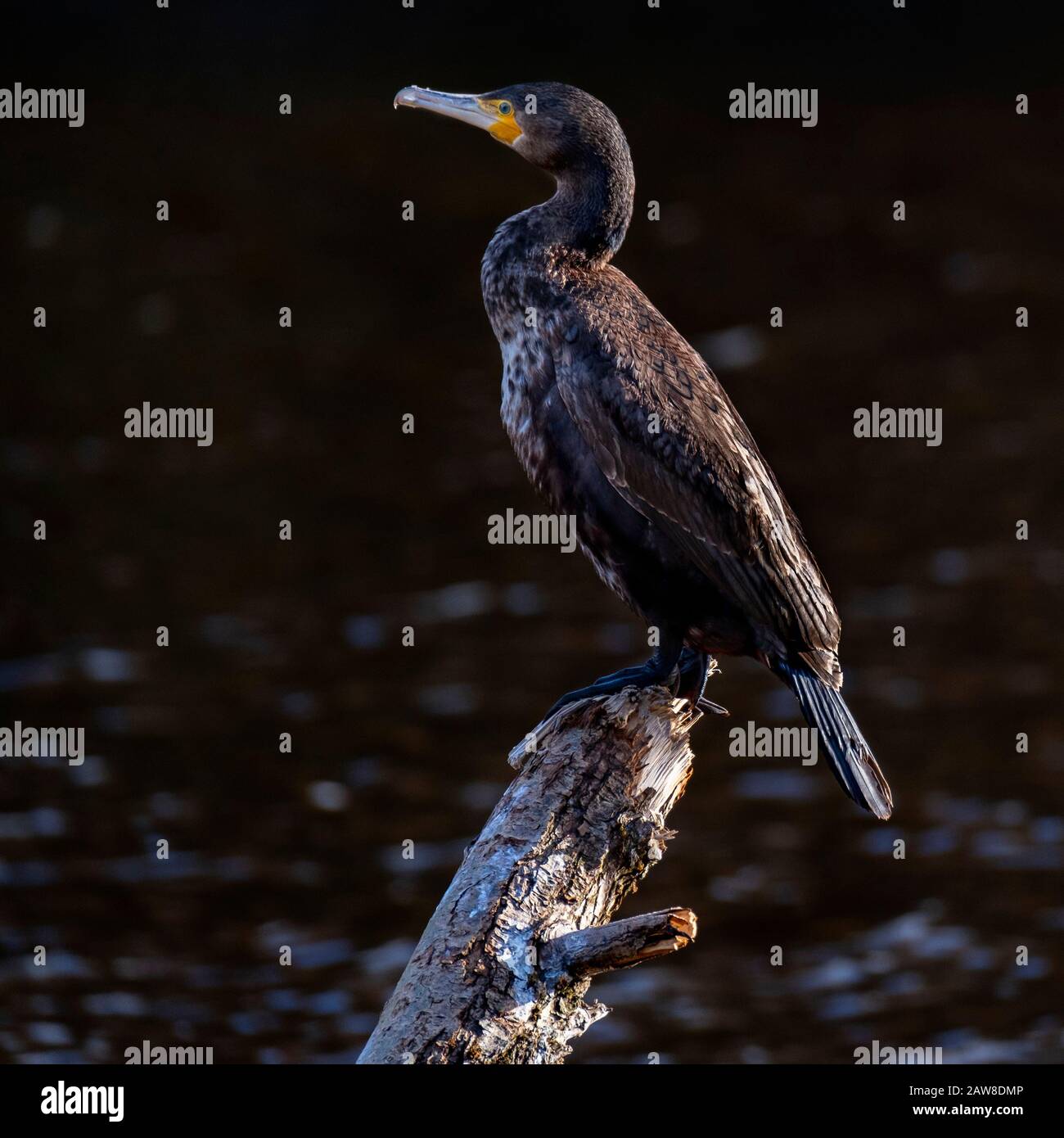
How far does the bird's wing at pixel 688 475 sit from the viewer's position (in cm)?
606

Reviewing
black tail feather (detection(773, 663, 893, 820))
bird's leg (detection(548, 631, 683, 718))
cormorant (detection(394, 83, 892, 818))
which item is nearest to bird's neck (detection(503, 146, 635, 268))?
cormorant (detection(394, 83, 892, 818))

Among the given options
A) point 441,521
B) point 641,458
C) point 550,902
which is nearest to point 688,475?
point 641,458

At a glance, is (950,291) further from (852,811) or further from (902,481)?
(852,811)

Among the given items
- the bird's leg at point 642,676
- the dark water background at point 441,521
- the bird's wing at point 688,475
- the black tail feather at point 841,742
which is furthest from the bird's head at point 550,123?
the dark water background at point 441,521

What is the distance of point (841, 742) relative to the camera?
5.87 m

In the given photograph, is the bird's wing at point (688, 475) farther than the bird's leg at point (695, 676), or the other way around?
the bird's leg at point (695, 676)

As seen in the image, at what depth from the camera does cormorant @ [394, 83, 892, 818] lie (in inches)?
239

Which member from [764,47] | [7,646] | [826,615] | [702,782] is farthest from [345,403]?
[826,615]

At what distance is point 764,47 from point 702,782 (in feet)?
32.8

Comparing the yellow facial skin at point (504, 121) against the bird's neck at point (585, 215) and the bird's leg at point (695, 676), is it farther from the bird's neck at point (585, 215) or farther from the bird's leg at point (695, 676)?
the bird's leg at point (695, 676)

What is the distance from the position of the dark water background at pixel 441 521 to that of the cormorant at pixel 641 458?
4365mm

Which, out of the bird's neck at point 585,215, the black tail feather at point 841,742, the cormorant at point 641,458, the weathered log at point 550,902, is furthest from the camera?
the bird's neck at point 585,215

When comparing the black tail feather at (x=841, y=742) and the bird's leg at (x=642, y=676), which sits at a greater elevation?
the bird's leg at (x=642, y=676)

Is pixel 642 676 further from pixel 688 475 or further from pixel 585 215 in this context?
pixel 585 215
